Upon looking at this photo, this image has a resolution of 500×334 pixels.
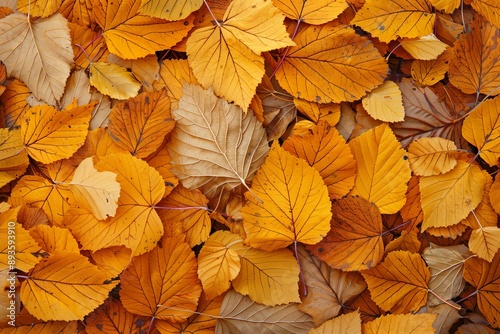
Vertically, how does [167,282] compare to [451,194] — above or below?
below

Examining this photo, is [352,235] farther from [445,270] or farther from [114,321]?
[114,321]

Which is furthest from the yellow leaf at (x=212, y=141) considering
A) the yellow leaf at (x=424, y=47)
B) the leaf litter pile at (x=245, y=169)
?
the yellow leaf at (x=424, y=47)

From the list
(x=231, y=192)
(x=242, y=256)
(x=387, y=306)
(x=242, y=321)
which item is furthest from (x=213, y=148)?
(x=387, y=306)

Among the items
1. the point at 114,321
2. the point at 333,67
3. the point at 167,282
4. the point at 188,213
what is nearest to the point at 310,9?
the point at 333,67

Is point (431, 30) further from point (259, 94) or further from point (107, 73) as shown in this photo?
point (107, 73)

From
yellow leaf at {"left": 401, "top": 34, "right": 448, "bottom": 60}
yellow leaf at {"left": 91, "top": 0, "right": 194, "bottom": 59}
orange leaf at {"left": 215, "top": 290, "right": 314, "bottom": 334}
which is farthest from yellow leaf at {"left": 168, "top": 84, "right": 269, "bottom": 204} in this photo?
yellow leaf at {"left": 401, "top": 34, "right": 448, "bottom": 60}

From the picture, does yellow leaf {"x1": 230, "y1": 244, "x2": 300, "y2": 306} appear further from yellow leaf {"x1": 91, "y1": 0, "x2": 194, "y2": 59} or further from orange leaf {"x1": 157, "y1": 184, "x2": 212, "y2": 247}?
yellow leaf {"x1": 91, "y1": 0, "x2": 194, "y2": 59}
